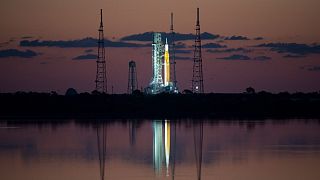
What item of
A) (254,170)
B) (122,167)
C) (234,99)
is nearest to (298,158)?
(254,170)

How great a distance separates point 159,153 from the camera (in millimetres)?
35125

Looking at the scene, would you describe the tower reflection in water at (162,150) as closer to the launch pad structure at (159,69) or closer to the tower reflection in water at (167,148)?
the tower reflection in water at (167,148)

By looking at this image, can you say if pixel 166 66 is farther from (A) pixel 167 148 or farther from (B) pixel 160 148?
(B) pixel 160 148

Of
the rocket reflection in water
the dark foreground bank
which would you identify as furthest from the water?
the dark foreground bank

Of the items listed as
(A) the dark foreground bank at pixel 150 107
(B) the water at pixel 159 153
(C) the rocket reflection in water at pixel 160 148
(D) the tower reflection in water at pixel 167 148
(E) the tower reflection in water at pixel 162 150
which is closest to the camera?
(B) the water at pixel 159 153

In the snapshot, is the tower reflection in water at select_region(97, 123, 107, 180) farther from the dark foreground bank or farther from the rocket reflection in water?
the dark foreground bank

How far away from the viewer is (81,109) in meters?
74.8

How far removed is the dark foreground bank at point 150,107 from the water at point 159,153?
69.5ft

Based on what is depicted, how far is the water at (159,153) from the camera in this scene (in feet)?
91.0

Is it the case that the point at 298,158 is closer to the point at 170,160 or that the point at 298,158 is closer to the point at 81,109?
the point at 170,160

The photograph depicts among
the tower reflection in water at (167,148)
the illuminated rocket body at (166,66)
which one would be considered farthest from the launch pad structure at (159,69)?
the tower reflection in water at (167,148)

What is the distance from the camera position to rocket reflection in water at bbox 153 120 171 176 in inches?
1204

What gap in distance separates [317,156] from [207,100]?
4812 cm

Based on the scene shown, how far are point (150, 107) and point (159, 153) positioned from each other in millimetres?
38777
